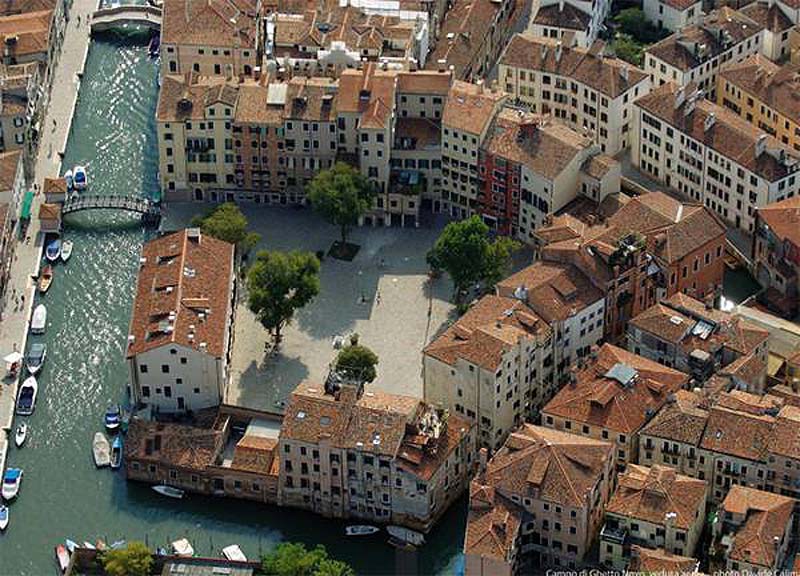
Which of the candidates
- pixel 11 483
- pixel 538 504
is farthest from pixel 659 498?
pixel 11 483

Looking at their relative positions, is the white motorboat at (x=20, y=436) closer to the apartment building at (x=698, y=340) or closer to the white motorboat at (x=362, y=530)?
the white motorboat at (x=362, y=530)

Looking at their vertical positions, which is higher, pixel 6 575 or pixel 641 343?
pixel 641 343

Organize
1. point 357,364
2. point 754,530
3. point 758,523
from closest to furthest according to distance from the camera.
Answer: point 754,530 → point 758,523 → point 357,364

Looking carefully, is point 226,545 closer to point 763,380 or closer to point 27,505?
point 27,505

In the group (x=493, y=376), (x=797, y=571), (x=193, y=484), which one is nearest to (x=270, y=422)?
(x=193, y=484)

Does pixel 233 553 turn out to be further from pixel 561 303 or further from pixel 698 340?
pixel 698 340
